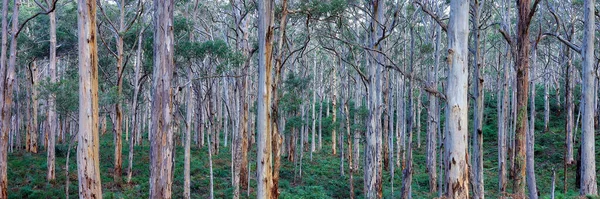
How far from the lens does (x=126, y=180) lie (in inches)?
656

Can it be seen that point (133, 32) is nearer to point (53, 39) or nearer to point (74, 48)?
point (53, 39)

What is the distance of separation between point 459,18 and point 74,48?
23.2 meters

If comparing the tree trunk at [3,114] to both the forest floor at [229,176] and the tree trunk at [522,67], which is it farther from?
the tree trunk at [522,67]

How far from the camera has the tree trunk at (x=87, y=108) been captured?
8.30 meters

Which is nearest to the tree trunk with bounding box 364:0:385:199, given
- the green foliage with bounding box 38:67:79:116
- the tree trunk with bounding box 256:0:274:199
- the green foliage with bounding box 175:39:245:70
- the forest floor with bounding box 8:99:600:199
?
the forest floor with bounding box 8:99:600:199

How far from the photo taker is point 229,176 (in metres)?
20.5

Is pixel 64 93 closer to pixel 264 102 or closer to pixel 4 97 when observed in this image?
pixel 4 97

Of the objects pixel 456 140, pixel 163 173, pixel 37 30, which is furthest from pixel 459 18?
pixel 37 30

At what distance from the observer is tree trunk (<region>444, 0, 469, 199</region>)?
5953 millimetres

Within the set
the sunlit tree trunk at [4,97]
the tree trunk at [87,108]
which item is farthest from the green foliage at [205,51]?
the tree trunk at [87,108]

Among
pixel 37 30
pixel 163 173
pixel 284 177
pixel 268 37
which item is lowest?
pixel 284 177

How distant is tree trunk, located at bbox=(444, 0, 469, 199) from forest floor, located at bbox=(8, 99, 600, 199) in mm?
7497

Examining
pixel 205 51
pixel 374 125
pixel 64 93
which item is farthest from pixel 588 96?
pixel 64 93

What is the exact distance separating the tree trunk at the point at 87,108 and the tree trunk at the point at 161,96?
1.04 metres
